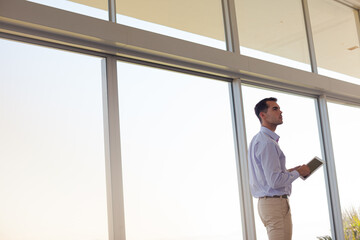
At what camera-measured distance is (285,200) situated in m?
3.39

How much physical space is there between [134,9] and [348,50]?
10.3 feet

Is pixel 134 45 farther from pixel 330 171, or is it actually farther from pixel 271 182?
pixel 330 171

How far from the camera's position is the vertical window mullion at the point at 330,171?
4.98 m

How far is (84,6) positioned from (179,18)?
0.94 m

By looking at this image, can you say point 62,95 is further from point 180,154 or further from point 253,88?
point 253,88

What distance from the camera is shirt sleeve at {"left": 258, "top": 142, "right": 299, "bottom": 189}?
329 centimetres

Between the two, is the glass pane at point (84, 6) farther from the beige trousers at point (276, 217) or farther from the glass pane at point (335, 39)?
the glass pane at point (335, 39)

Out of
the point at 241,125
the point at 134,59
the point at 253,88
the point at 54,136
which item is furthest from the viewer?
the point at 253,88

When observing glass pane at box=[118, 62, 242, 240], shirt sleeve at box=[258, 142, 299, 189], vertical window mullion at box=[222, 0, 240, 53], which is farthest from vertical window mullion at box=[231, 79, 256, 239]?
shirt sleeve at box=[258, 142, 299, 189]

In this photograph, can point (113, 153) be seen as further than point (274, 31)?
No

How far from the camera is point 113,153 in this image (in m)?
3.41

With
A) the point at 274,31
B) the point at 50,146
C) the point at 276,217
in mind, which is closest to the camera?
the point at 50,146

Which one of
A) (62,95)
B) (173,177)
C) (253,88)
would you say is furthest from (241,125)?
(62,95)

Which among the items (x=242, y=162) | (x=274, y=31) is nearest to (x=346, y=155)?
(x=274, y=31)
